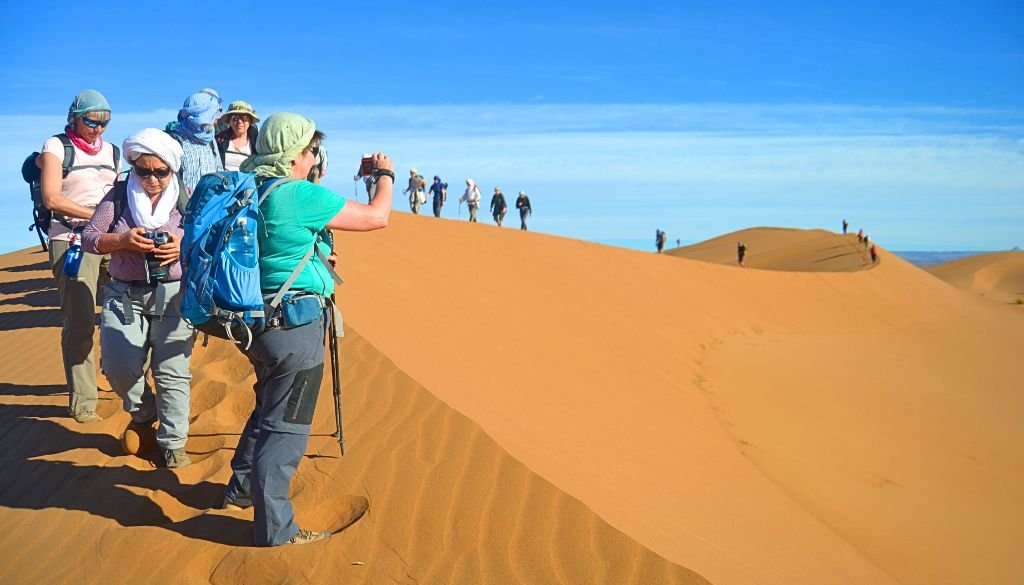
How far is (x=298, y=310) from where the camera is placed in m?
3.55

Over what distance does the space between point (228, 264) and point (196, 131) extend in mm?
3089

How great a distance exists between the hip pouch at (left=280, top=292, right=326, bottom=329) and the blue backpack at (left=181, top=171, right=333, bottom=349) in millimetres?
38

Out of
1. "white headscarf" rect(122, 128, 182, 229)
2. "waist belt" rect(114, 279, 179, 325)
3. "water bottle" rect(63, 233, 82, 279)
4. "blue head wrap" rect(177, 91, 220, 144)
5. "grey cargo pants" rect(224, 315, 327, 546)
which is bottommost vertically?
"grey cargo pants" rect(224, 315, 327, 546)

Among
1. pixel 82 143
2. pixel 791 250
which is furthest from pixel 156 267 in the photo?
pixel 791 250

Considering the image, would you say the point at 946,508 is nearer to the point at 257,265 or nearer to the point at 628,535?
the point at 628,535

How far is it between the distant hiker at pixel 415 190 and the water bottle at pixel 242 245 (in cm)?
1709

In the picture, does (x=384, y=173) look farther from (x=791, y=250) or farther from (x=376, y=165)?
(x=791, y=250)

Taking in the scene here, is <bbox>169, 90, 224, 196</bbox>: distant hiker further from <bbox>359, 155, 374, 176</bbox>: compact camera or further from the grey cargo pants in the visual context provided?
the grey cargo pants

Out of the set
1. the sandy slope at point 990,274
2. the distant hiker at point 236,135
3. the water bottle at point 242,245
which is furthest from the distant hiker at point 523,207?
the sandy slope at point 990,274

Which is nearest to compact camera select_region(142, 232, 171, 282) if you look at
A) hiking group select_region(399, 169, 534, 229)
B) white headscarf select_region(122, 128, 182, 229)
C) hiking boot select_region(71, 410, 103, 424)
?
white headscarf select_region(122, 128, 182, 229)

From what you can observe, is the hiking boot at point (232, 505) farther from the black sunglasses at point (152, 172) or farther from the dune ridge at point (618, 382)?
the black sunglasses at point (152, 172)

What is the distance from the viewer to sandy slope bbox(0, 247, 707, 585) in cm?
376

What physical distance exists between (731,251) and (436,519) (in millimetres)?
48976

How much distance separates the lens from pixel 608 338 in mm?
12031
